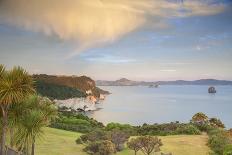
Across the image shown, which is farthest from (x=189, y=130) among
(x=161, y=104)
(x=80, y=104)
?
(x=80, y=104)

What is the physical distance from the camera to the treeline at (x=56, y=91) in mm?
12047

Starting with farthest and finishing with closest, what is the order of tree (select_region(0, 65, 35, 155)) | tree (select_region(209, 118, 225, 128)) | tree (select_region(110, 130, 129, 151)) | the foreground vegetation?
tree (select_region(209, 118, 225, 128))
tree (select_region(110, 130, 129, 151))
the foreground vegetation
tree (select_region(0, 65, 35, 155))

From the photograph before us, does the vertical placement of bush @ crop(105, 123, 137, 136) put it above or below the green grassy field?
above

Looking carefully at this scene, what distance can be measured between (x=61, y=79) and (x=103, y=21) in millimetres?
2882

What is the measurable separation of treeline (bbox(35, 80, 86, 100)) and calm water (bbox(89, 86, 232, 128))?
40.8 inches

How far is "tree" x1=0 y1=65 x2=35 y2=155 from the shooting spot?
5.64 metres

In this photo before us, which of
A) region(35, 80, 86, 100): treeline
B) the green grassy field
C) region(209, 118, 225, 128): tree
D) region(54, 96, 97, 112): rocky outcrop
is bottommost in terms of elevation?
the green grassy field

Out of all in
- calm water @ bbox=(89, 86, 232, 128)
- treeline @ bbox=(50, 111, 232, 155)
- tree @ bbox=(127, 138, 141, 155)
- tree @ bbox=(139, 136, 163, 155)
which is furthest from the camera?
calm water @ bbox=(89, 86, 232, 128)

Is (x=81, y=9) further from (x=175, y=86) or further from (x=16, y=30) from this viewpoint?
(x=175, y=86)

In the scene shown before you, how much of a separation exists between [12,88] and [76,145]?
470 centimetres

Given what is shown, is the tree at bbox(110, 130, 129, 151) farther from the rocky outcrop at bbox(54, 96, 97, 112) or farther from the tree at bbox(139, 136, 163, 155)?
the rocky outcrop at bbox(54, 96, 97, 112)

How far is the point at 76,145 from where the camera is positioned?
10070mm

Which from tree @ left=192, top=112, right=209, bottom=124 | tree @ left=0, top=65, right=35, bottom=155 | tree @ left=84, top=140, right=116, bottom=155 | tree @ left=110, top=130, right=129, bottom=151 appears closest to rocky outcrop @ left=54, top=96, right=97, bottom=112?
tree @ left=110, top=130, right=129, bottom=151

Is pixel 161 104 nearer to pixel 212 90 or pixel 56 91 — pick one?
pixel 212 90
